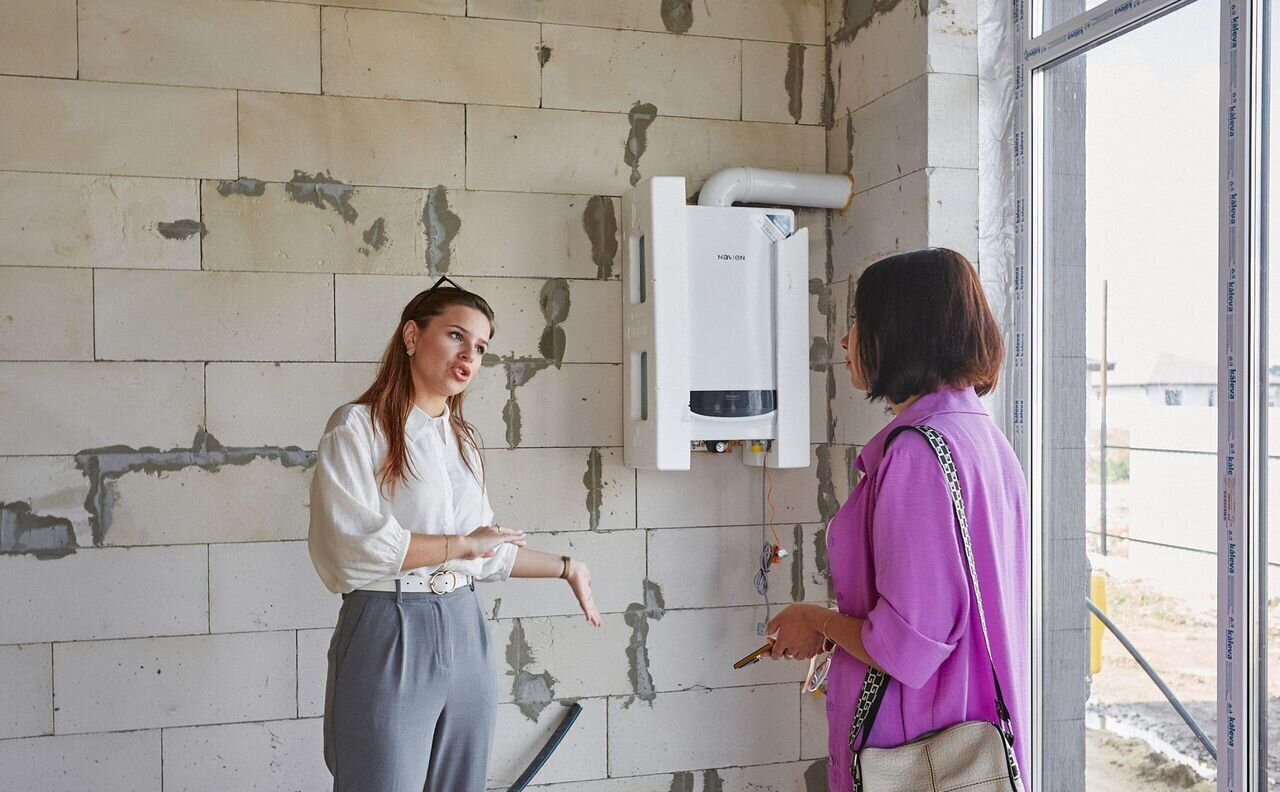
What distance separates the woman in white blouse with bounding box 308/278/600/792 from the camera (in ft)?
6.76

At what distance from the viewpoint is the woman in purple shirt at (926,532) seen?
159 centimetres

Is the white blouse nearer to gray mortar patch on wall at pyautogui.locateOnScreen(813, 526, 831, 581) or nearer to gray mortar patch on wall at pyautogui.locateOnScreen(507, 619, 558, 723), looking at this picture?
gray mortar patch on wall at pyautogui.locateOnScreen(507, 619, 558, 723)

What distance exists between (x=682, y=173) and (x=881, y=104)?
0.59m

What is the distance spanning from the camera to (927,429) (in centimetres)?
162

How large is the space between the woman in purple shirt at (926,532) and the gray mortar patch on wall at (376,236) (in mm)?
1638

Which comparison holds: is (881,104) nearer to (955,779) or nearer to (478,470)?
(478,470)

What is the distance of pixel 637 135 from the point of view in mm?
3188

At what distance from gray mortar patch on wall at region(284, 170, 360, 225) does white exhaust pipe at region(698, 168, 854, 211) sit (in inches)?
38.2

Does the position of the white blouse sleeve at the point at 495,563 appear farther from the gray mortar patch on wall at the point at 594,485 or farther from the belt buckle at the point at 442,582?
the gray mortar patch on wall at the point at 594,485

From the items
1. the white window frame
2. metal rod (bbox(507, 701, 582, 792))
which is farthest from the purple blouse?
metal rod (bbox(507, 701, 582, 792))

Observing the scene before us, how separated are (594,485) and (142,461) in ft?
3.95

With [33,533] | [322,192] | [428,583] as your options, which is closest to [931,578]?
[428,583]

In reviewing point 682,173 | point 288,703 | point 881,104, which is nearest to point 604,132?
point 682,173

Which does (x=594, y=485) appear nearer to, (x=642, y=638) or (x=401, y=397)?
(x=642, y=638)
